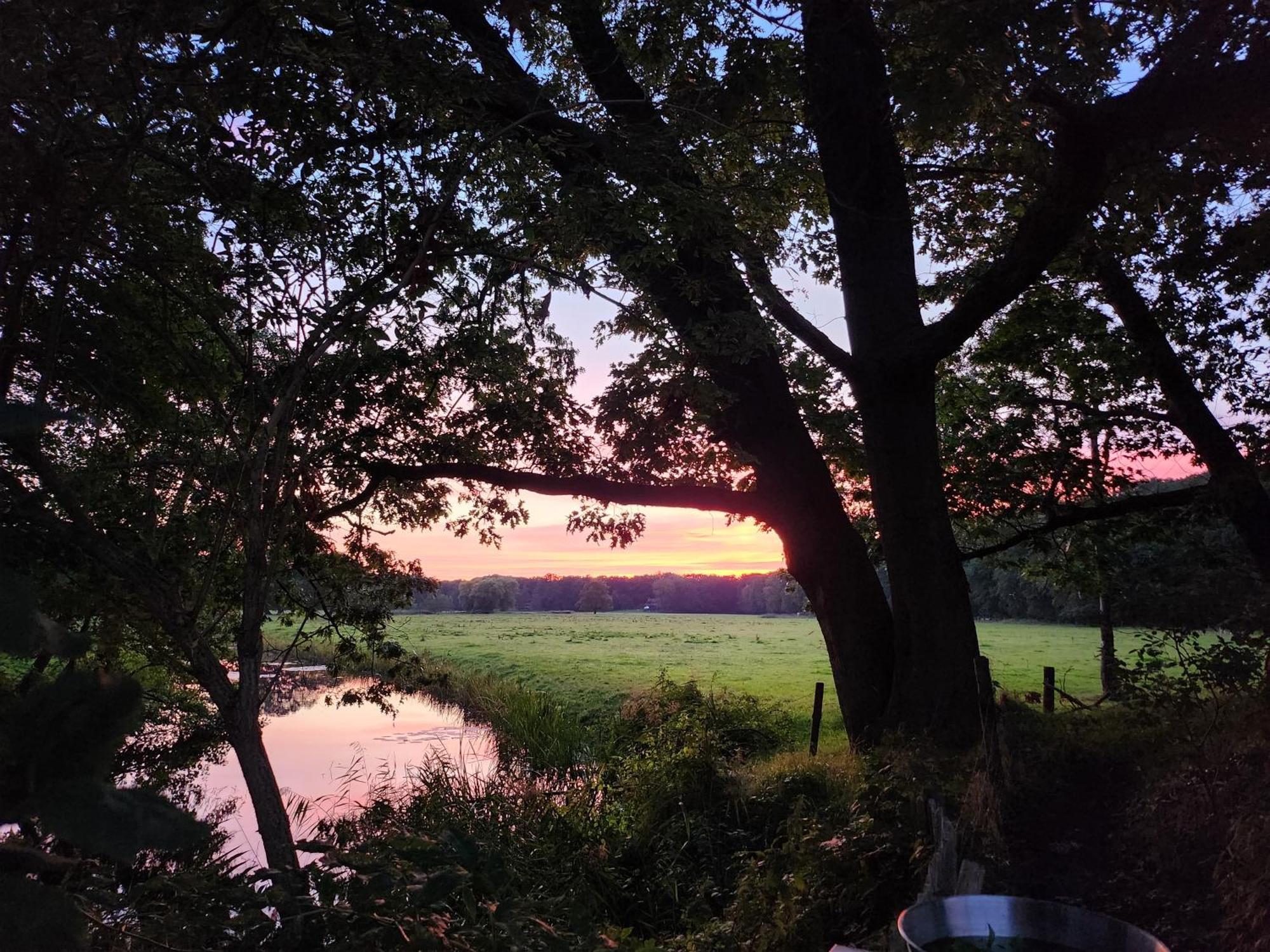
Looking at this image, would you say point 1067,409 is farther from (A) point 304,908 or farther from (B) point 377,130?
(A) point 304,908

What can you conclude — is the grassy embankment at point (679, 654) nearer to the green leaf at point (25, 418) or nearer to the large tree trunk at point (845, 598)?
the large tree trunk at point (845, 598)

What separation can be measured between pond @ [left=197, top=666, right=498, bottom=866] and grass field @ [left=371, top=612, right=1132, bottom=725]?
2.44 meters

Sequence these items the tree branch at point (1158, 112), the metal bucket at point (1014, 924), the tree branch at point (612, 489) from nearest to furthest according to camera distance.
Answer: the metal bucket at point (1014, 924) < the tree branch at point (1158, 112) < the tree branch at point (612, 489)

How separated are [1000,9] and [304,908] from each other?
229 inches

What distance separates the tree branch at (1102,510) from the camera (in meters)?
10.0

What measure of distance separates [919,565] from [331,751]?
15.0 metres

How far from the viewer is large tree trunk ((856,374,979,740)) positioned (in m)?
7.59

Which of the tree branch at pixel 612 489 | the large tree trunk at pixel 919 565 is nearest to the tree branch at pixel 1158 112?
the large tree trunk at pixel 919 565

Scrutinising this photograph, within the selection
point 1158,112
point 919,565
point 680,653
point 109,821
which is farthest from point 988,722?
point 680,653

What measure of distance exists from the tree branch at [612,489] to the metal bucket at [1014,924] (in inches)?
241

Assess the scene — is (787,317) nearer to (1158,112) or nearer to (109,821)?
(1158,112)

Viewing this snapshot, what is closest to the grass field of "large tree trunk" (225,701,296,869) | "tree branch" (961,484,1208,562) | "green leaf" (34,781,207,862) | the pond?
the pond

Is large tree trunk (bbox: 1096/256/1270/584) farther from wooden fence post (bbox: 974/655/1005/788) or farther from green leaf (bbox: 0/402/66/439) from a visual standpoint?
green leaf (bbox: 0/402/66/439)

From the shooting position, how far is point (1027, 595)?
164 feet
